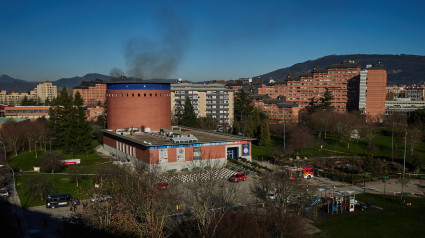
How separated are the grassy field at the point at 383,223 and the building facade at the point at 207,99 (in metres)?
52.6

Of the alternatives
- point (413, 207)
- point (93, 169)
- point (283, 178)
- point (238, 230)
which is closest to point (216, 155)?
point (93, 169)

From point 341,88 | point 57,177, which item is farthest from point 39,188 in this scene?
point 341,88

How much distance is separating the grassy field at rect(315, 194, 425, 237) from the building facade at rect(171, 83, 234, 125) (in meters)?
52.6

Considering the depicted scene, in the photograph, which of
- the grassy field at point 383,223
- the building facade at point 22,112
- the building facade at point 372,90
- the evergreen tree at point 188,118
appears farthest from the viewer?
the building facade at point 372,90

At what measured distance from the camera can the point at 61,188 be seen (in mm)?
26781

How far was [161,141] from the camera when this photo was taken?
3391 cm

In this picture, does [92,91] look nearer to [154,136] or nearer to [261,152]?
[154,136]

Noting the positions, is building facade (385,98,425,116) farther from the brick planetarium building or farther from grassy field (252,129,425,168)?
the brick planetarium building

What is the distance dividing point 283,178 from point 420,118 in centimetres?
4461

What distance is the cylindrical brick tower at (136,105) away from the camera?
42125mm

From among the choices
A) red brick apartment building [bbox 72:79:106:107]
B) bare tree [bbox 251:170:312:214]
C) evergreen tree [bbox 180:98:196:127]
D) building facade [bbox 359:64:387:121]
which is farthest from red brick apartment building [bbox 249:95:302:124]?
red brick apartment building [bbox 72:79:106:107]

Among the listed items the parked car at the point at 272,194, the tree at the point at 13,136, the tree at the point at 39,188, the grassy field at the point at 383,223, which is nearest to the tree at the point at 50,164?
the tree at the point at 39,188

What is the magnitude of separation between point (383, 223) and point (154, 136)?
2489cm

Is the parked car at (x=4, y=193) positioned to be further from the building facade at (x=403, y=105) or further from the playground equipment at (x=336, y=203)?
the building facade at (x=403, y=105)
